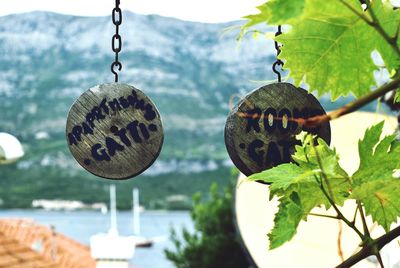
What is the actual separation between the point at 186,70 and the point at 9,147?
7698 centimetres

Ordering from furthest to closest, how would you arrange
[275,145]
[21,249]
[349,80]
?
1. [21,249]
2. [275,145]
3. [349,80]

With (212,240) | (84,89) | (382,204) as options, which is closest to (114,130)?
(382,204)

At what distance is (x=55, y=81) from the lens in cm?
7712

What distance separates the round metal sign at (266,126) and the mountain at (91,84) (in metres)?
58.6

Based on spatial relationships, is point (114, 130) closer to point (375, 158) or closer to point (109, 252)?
point (375, 158)

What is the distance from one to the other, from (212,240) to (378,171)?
727 centimetres

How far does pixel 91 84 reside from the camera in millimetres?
77000

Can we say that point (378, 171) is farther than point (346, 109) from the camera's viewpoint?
Yes

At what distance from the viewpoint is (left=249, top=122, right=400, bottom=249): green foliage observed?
458 millimetres

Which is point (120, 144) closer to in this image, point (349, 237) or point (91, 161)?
point (91, 161)

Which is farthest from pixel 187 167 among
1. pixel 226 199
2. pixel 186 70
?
pixel 226 199

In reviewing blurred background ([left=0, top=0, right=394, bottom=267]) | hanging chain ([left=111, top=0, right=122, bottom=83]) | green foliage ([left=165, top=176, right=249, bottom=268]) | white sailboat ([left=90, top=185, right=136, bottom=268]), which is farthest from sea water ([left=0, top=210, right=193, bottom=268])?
hanging chain ([left=111, top=0, right=122, bottom=83])

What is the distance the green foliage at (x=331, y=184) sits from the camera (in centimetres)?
46

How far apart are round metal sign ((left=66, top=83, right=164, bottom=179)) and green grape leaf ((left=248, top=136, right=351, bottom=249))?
684 mm
